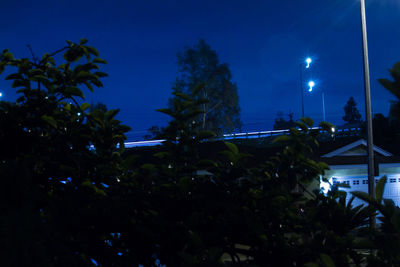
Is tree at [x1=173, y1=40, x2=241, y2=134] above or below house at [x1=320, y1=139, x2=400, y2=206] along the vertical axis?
above

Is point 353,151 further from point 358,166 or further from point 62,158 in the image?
point 62,158

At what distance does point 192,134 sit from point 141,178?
34 cm

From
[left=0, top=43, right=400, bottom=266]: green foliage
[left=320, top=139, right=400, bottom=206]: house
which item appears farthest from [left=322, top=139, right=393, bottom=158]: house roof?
[left=0, top=43, right=400, bottom=266]: green foliage

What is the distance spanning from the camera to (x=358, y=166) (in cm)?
1889

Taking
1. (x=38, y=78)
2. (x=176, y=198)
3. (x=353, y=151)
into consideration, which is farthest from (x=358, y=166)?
(x=38, y=78)

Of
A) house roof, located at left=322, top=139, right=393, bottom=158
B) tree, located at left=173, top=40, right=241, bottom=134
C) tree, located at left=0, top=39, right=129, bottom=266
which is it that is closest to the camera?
tree, located at left=0, top=39, right=129, bottom=266

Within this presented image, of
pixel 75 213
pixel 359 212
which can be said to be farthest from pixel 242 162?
pixel 75 213

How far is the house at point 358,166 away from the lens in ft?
61.8

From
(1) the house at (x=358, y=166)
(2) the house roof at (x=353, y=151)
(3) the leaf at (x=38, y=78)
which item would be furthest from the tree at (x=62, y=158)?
(2) the house roof at (x=353, y=151)

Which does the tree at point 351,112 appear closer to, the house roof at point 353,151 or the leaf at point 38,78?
the house roof at point 353,151

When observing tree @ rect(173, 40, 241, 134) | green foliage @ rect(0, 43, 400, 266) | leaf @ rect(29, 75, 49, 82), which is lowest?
green foliage @ rect(0, 43, 400, 266)

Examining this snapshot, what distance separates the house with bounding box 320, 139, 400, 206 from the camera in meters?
18.8

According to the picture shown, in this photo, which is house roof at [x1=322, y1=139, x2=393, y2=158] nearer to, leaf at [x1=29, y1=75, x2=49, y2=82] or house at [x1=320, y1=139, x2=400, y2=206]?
house at [x1=320, y1=139, x2=400, y2=206]

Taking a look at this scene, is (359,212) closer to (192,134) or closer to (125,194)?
(192,134)
